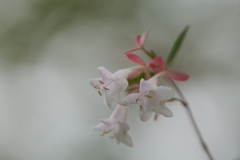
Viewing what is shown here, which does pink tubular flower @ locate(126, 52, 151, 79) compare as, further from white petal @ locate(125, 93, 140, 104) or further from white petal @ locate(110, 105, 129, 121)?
white petal @ locate(125, 93, 140, 104)

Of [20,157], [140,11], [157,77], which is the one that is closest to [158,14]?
[140,11]

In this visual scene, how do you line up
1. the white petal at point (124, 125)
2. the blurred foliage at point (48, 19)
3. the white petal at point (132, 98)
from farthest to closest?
1. the blurred foliage at point (48, 19)
2. the white petal at point (124, 125)
3. the white petal at point (132, 98)

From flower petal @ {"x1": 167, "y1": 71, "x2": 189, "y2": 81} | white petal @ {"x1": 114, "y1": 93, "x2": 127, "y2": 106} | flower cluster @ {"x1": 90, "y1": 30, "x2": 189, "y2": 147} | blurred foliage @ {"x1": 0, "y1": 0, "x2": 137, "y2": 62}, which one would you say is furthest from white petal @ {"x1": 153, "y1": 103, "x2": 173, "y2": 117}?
blurred foliage @ {"x1": 0, "y1": 0, "x2": 137, "y2": 62}

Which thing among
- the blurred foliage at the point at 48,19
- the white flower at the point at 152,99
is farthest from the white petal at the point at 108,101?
the blurred foliage at the point at 48,19

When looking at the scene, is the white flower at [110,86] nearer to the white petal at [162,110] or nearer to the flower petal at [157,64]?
the white petal at [162,110]

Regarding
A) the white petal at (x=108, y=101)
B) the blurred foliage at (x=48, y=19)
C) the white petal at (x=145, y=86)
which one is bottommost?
the white petal at (x=145, y=86)
